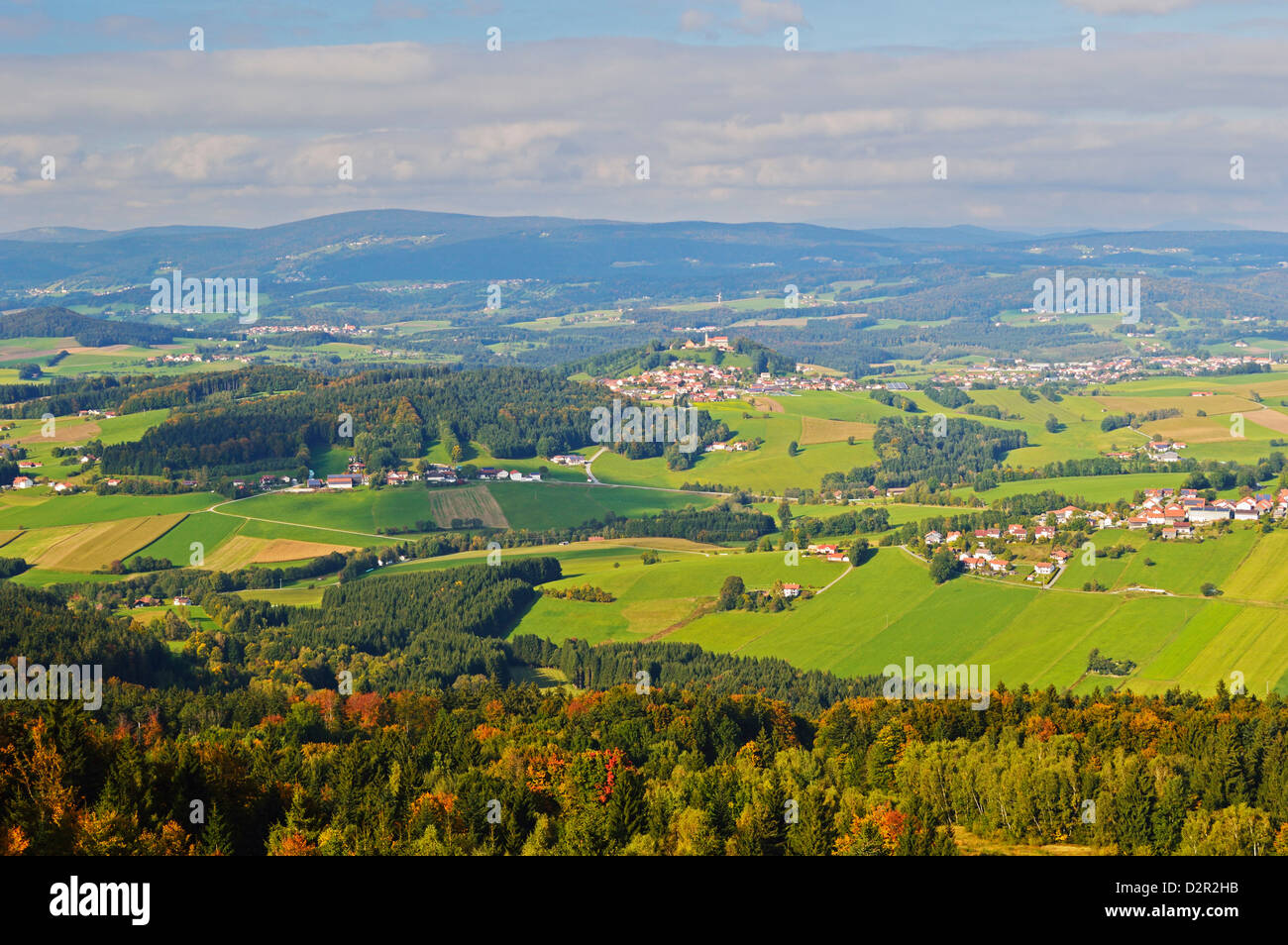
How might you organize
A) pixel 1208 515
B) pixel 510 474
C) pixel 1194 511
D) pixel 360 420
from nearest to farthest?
pixel 1208 515, pixel 1194 511, pixel 510 474, pixel 360 420

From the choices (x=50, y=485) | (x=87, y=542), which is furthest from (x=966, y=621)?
(x=50, y=485)

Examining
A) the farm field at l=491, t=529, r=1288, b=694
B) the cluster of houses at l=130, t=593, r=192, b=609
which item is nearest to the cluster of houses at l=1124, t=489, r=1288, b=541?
the farm field at l=491, t=529, r=1288, b=694

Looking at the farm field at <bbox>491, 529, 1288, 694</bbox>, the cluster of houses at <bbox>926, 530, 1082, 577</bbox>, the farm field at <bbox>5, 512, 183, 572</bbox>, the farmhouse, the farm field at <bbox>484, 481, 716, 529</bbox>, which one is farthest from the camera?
the farm field at <bbox>484, 481, 716, 529</bbox>

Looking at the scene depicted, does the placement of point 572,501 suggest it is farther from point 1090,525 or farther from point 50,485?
point 1090,525

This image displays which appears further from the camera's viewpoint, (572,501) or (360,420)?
(360,420)

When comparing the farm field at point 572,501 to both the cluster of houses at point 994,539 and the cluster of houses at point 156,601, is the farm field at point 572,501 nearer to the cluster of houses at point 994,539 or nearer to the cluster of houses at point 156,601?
the cluster of houses at point 994,539

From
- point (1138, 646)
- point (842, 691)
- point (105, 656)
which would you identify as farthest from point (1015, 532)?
point (105, 656)

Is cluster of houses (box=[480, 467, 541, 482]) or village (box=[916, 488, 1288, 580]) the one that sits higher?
cluster of houses (box=[480, 467, 541, 482])

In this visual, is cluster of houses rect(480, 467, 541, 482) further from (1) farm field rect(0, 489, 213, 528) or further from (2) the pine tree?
(2) the pine tree

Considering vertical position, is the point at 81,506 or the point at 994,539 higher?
the point at 81,506
